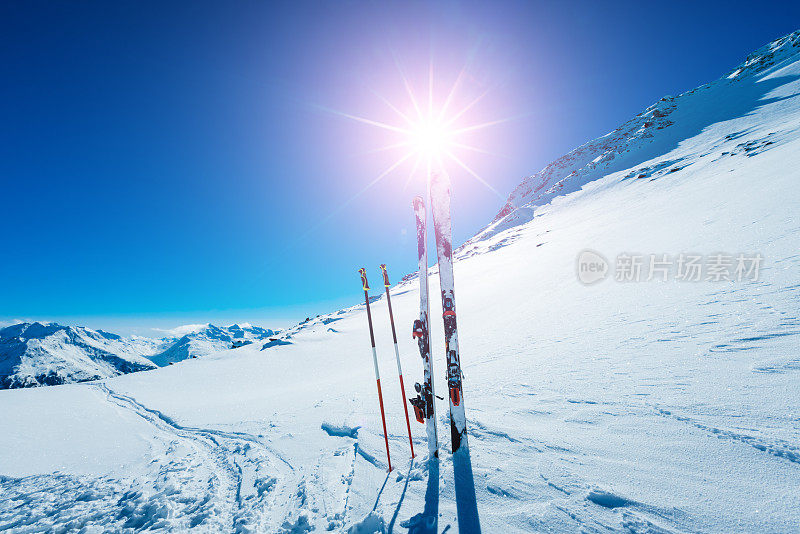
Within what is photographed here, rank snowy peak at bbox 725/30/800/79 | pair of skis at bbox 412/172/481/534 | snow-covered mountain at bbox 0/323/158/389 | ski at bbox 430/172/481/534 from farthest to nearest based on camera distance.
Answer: snow-covered mountain at bbox 0/323/158/389 < snowy peak at bbox 725/30/800/79 < pair of skis at bbox 412/172/481/534 < ski at bbox 430/172/481/534

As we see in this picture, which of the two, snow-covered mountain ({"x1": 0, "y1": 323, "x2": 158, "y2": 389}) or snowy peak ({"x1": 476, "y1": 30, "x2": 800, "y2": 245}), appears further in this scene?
snow-covered mountain ({"x1": 0, "y1": 323, "x2": 158, "y2": 389})

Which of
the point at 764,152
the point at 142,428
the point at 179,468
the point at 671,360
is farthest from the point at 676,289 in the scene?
the point at 764,152

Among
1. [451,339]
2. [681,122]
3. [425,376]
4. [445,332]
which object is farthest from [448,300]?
[681,122]

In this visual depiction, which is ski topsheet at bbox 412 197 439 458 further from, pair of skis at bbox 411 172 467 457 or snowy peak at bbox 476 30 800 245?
snowy peak at bbox 476 30 800 245

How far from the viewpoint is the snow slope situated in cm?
316

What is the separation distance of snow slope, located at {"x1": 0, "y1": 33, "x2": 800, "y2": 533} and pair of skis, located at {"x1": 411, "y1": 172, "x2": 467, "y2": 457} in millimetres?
501

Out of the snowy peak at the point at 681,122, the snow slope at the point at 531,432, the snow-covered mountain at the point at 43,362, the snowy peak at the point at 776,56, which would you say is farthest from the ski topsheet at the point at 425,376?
the snow-covered mountain at the point at 43,362

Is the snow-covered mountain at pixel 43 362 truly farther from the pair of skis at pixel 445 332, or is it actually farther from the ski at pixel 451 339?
the ski at pixel 451 339

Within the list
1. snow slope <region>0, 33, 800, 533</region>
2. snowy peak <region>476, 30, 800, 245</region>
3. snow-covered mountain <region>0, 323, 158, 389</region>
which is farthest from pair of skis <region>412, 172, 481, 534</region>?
snow-covered mountain <region>0, 323, 158, 389</region>

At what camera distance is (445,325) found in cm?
464

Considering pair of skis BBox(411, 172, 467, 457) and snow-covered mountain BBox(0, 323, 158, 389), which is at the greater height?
snow-covered mountain BBox(0, 323, 158, 389)

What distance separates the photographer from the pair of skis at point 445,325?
4.54 m

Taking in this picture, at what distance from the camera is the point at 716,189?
19828 mm

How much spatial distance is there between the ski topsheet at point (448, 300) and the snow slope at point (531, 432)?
1.60 feet
